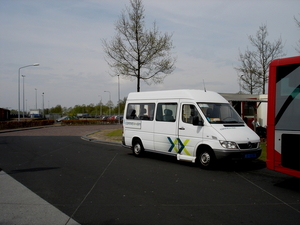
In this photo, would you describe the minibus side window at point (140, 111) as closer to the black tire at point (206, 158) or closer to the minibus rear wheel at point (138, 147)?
the minibus rear wheel at point (138, 147)

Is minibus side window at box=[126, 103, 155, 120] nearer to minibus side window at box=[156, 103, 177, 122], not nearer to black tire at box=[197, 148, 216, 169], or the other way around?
minibus side window at box=[156, 103, 177, 122]

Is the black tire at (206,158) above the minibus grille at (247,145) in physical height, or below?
below

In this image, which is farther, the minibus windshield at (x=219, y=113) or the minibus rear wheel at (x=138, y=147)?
the minibus rear wheel at (x=138, y=147)

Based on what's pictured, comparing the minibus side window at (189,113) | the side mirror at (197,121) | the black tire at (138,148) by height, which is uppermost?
the minibus side window at (189,113)

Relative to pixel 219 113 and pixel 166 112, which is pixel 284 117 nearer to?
pixel 219 113

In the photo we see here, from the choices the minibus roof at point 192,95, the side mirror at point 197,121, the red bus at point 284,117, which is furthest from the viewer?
the minibus roof at point 192,95

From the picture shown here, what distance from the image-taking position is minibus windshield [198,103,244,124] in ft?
31.0

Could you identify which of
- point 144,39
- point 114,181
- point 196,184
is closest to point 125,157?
point 114,181

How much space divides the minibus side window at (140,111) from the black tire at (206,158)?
282 cm

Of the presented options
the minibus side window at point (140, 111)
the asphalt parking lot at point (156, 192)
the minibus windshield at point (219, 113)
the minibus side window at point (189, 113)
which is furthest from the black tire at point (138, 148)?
the minibus windshield at point (219, 113)

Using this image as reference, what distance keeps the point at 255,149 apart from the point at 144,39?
39.3 ft

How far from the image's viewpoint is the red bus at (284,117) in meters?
6.55

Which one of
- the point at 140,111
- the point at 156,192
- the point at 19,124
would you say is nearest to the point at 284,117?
the point at 156,192

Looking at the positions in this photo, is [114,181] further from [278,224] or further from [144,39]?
[144,39]
